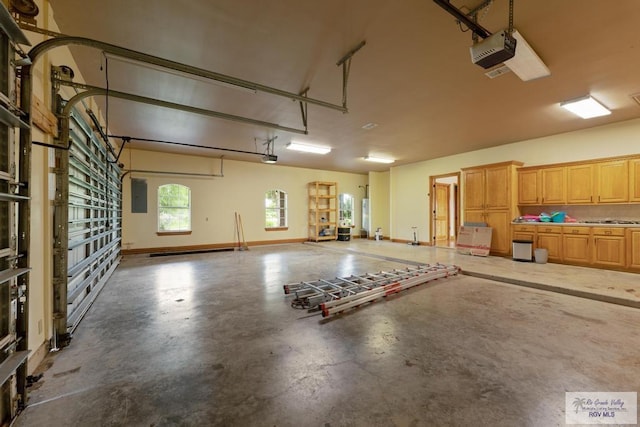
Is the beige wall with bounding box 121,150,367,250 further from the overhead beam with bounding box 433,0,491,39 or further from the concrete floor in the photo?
the overhead beam with bounding box 433,0,491,39

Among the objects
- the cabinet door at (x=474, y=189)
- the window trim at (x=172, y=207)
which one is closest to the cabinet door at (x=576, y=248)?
the cabinet door at (x=474, y=189)

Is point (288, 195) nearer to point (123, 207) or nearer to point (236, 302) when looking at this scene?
point (123, 207)

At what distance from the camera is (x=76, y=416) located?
1.60m

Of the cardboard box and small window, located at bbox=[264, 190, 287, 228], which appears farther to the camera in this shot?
small window, located at bbox=[264, 190, 287, 228]

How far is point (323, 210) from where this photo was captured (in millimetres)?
10797

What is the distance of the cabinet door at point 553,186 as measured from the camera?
5.84 m

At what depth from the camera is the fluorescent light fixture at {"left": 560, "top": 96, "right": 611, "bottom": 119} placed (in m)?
4.21

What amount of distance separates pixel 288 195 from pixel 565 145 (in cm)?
827

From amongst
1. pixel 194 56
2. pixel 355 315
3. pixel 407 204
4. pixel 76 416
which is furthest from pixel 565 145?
pixel 76 416

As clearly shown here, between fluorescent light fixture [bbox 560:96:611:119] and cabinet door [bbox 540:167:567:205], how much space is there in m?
1.42

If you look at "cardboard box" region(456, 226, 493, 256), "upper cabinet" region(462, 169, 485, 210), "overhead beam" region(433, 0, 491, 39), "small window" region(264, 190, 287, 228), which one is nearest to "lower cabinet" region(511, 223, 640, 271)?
"cardboard box" region(456, 226, 493, 256)

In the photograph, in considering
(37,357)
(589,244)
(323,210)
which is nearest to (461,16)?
(37,357)

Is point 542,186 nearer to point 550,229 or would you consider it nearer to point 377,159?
point 550,229

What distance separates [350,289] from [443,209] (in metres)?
7.90
